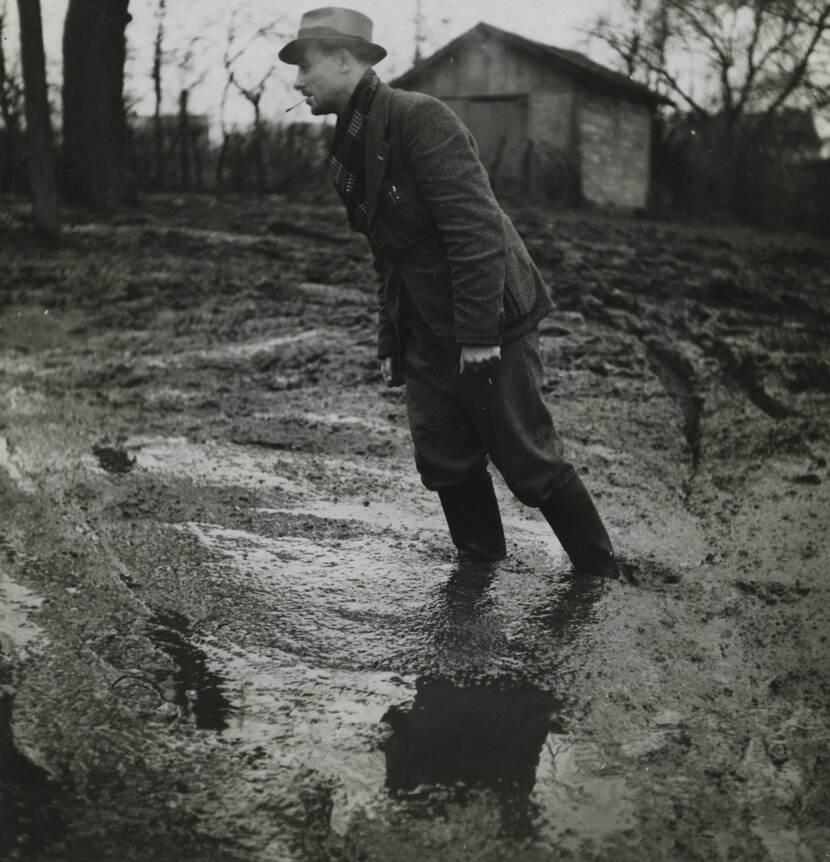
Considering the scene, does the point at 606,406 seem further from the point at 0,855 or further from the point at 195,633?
the point at 0,855

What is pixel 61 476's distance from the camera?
4.41 m

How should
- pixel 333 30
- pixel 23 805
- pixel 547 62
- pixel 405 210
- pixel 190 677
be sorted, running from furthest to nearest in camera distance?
1. pixel 547 62
2. pixel 405 210
3. pixel 333 30
4. pixel 190 677
5. pixel 23 805

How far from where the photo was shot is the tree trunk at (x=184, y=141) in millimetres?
15719

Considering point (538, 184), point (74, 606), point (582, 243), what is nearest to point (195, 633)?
point (74, 606)

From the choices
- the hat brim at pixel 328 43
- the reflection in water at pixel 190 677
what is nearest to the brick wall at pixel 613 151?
the hat brim at pixel 328 43

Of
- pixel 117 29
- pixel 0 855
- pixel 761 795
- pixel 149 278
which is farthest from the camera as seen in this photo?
pixel 117 29

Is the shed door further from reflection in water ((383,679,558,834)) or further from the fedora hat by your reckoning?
reflection in water ((383,679,558,834))

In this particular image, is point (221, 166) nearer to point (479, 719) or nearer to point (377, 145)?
point (377, 145)

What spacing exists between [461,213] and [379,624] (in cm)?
122

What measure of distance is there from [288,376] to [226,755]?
4.32 m

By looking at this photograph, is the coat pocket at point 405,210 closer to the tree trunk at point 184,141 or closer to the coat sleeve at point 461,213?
the coat sleeve at point 461,213

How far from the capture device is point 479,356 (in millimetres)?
2979

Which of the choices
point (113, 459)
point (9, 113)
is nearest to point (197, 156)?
point (9, 113)

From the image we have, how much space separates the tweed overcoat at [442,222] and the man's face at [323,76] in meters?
0.11
